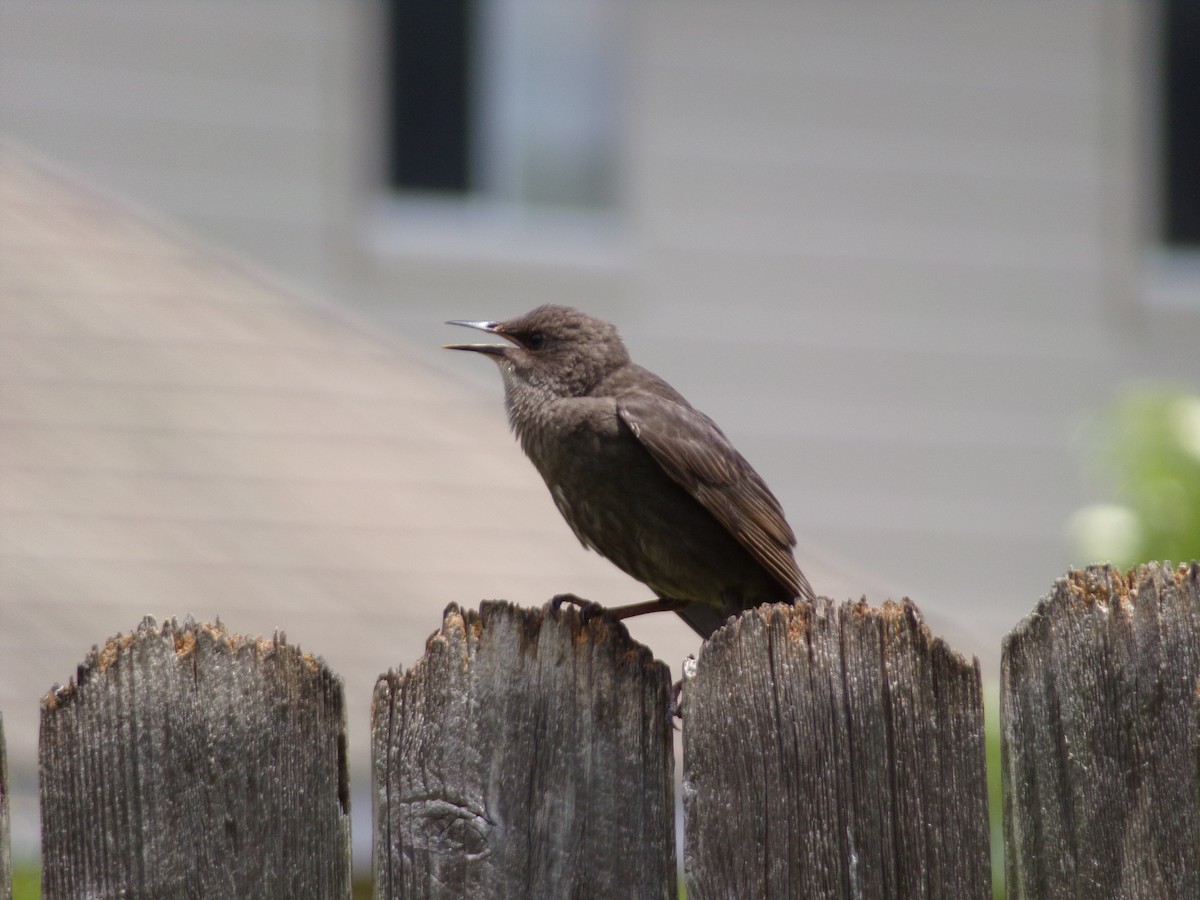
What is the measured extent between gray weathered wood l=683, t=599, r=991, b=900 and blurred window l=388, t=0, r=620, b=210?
27.4ft

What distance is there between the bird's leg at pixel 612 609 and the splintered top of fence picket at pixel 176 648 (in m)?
0.36

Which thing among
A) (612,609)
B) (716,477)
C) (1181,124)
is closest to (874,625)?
(612,609)

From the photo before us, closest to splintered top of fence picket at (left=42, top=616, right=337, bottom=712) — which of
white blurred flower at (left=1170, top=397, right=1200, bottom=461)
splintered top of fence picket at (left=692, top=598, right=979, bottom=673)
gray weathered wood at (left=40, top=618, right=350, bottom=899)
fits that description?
gray weathered wood at (left=40, top=618, right=350, bottom=899)

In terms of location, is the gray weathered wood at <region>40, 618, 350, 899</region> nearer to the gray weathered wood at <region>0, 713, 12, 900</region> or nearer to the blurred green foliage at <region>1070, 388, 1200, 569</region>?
the gray weathered wood at <region>0, 713, 12, 900</region>

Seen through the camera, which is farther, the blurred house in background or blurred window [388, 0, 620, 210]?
blurred window [388, 0, 620, 210]

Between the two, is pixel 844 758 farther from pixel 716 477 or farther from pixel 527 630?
pixel 716 477

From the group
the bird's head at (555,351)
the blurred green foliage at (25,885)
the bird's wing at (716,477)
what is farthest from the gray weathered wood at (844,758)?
the blurred green foliage at (25,885)

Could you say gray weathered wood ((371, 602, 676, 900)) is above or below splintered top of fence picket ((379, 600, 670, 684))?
below

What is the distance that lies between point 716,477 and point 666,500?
0.41ft

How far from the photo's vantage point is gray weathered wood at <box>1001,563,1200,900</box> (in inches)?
A: 91.0

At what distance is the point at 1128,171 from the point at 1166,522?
275 inches

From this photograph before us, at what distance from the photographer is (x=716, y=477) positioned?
3.84m

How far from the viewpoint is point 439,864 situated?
2375mm

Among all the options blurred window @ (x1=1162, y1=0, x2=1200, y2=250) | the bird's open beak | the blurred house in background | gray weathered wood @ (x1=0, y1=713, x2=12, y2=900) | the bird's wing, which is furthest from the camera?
blurred window @ (x1=1162, y1=0, x2=1200, y2=250)
